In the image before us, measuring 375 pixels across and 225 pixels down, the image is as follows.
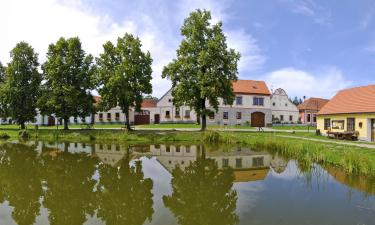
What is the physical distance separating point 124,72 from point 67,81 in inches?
299

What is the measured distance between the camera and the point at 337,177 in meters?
12.4

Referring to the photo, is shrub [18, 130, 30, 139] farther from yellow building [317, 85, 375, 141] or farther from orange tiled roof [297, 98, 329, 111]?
orange tiled roof [297, 98, 329, 111]

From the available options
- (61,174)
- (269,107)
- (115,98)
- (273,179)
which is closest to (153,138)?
(115,98)

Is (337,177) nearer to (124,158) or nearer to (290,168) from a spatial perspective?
(290,168)

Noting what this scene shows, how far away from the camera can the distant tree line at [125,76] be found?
30.8m

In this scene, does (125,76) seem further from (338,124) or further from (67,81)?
(338,124)

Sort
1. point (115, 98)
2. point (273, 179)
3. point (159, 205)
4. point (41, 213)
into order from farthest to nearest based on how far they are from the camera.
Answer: point (115, 98)
point (273, 179)
point (159, 205)
point (41, 213)

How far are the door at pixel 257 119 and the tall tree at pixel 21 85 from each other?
106 ft

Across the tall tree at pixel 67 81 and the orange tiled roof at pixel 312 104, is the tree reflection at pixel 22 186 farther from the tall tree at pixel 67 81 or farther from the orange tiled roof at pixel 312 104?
the orange tiled roof at pixel 312 104

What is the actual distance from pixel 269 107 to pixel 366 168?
126 feet

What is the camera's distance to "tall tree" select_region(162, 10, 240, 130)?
30547 mm

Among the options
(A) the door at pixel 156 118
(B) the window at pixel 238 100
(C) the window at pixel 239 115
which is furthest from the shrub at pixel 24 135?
(B) the window at pixel 238 100

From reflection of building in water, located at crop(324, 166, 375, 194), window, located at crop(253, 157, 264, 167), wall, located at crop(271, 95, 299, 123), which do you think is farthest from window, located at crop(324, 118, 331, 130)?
wall, located at crop(271, 95, 299, 123)

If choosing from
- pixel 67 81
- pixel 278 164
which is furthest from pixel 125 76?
pixel 278 164
